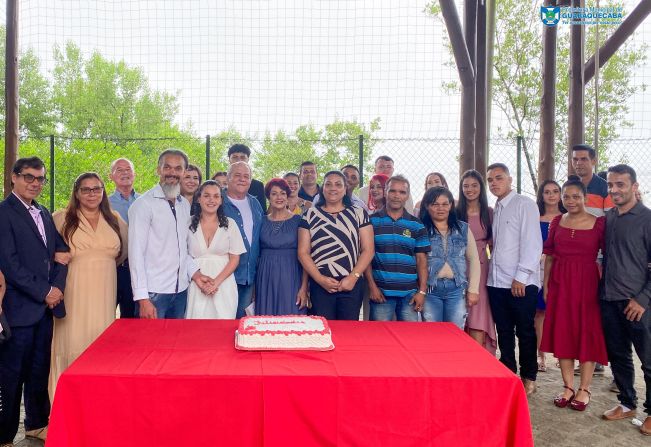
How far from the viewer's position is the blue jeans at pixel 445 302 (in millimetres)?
3844

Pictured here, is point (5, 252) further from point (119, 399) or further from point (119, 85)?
point (119, 85)

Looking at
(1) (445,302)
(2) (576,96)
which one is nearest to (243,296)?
(1) (445,302)

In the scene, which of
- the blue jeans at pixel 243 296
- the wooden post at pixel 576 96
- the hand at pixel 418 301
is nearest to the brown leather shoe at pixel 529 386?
the hand at pixel 418 301

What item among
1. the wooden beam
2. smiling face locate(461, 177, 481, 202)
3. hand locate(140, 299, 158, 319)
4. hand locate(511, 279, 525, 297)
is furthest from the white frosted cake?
the wooden beam

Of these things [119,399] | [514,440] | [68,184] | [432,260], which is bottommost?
[514,440]

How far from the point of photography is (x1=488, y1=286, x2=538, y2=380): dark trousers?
4059 millimetres

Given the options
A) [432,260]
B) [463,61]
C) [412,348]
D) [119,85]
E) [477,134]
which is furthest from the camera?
[119,85]

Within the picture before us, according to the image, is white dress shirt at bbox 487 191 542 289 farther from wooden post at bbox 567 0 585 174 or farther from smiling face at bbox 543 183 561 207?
wooden post at bbox 567 0 585 174

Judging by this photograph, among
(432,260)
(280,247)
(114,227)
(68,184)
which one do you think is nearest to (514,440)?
(432,260)

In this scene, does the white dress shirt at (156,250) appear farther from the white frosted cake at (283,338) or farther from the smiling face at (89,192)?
the white frosted cake at (283,338)

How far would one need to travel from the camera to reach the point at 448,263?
12.6 ft

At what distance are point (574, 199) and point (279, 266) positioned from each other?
1989mm

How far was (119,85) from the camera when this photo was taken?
1519 inches

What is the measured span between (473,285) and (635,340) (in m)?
1.01
